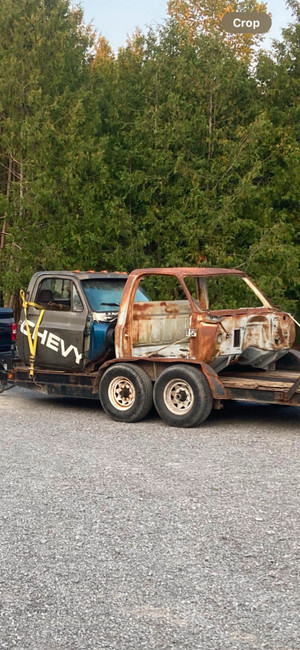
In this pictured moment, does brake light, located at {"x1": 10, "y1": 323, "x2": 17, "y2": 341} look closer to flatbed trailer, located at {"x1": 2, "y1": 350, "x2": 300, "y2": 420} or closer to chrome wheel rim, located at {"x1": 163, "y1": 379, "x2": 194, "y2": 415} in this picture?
flatbed trailer, located at {"x1": 2, "y1": 350, "x2": 300, "y2": 420}

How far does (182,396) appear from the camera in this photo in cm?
978

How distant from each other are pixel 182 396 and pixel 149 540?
173 inches

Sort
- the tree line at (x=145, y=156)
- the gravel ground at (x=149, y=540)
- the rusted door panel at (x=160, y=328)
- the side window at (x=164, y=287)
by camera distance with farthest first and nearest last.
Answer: the tree line at (x=145, y=156) → the side window at (x=164, y=287) → the rusted door panel at (x=160, y=328) → the gravel ground at (x=149, y=540)

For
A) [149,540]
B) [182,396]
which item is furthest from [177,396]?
[149,540]

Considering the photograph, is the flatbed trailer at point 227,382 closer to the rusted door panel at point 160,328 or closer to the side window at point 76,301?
the rusted door panel at point 160,328

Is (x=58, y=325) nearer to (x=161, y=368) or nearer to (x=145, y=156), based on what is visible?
(x=161, y=368)

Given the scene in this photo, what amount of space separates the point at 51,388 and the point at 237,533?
5850 mm

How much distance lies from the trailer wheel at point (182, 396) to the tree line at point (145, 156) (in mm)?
11013

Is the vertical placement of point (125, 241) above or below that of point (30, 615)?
above

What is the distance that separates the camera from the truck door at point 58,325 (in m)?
10.8

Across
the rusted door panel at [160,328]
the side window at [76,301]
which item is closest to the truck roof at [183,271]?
the rusted door panel at [160,328]

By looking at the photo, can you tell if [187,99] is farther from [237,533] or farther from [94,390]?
[237,533]

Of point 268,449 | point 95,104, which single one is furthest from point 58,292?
point 95,104

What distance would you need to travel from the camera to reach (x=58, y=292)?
11.5m
